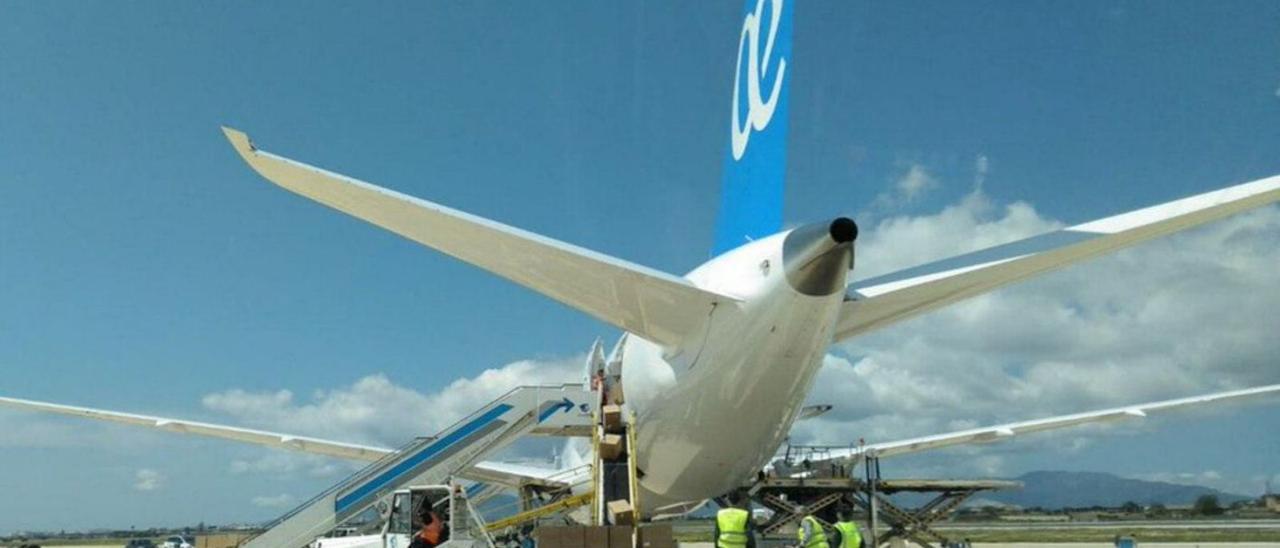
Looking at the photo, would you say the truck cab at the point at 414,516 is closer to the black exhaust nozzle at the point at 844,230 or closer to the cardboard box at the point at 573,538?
the cardboard box at the point at 573,538

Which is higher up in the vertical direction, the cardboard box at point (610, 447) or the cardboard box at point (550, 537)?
the cardboard box at point (610, 447)

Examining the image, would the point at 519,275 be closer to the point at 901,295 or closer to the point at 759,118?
the point at 901,295

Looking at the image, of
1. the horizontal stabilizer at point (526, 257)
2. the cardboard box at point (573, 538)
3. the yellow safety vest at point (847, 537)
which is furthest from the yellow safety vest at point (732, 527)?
the yellow safety vest at point (847, 537)

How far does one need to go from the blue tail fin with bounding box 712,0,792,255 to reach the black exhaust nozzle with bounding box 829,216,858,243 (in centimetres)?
371

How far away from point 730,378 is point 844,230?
304cm

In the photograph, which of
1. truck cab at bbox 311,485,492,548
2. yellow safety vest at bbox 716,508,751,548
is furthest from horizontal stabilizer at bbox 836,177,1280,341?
truck cab at bbox 311,485,492,548

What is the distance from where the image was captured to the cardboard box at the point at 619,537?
10781 millimetres

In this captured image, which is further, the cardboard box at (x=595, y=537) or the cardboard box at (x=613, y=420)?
the cardboard box at (x=613, y=420)

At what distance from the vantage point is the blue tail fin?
13117 millimetres

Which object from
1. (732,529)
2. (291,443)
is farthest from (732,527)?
(291,443)

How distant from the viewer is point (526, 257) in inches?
352

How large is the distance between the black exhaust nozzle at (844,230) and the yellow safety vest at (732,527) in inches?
130

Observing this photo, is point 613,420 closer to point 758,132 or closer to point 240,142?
point 758,132

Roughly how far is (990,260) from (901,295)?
174 centimetres
